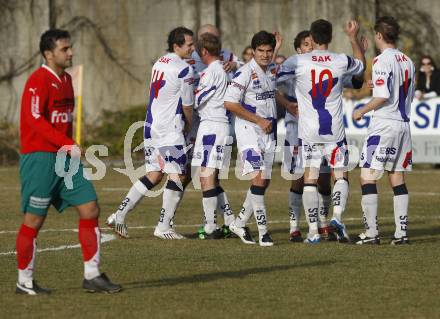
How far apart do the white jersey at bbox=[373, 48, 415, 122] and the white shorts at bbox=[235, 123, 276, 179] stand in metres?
1.18

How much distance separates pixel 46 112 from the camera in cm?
920

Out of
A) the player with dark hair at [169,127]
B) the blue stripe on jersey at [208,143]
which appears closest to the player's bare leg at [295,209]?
the blue stripe on jersey at [208,143]

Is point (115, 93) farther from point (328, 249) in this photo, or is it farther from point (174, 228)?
point (328, 249)

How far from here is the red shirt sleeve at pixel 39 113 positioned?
9.07 m

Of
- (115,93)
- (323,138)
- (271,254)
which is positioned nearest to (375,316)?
(271,254)

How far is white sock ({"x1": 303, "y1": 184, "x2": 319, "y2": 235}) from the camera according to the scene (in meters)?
12.5

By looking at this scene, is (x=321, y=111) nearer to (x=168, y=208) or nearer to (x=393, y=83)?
(x=393, y=83)

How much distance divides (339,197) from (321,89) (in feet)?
3.66

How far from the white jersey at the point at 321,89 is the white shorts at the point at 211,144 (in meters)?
1.03

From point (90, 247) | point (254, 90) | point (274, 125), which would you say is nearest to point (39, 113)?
point (90, 247)

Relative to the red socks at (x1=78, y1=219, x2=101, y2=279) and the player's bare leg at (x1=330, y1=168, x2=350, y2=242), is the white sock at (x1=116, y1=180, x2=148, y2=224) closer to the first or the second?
the player's bare leg at (x1=330, y1=168, x2=350, y2=242)

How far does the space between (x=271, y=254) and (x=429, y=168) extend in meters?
12.1

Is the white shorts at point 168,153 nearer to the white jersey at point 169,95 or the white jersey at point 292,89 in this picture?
the white jersey at point 169,95

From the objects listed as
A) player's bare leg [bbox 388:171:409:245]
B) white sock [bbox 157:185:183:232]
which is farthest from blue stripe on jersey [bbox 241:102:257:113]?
player's bare leg [bbox 388:171:409:245]
